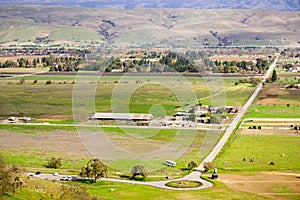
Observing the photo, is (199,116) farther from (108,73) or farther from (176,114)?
(108,73)

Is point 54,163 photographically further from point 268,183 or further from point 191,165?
point 268,183

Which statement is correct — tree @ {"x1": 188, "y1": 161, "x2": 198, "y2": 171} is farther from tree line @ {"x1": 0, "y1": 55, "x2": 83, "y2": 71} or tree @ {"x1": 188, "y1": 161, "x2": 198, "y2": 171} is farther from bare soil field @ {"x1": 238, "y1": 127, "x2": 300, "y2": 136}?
tree line @ {"x1": 0, "y1": 55, "x2": 83, "y2": 71}

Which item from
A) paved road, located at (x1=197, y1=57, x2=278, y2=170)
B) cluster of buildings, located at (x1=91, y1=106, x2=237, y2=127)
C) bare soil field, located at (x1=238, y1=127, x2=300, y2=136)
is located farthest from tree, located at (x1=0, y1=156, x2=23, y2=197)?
bare soil field, located at (x1=238, y1=127, x2=300, y2=136)

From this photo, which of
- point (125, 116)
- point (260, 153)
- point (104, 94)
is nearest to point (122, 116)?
point (125, 116)

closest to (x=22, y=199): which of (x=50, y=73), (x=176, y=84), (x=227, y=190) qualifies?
(x=227, y=190)

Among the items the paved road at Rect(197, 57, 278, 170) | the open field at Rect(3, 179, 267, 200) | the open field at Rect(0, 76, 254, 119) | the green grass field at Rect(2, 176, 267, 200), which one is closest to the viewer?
the green grass field at Rect(2, 176, 267, 200)

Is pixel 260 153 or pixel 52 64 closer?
pixel 260 153
